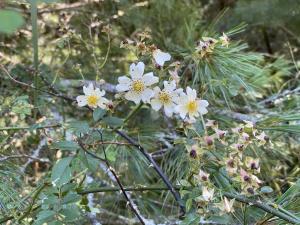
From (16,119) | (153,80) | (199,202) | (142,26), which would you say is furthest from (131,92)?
(142,26)

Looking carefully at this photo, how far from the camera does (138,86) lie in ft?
2.23

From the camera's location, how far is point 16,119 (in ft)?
3.69

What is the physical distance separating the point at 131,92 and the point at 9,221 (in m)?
0.32

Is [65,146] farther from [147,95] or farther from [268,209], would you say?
[268,209]

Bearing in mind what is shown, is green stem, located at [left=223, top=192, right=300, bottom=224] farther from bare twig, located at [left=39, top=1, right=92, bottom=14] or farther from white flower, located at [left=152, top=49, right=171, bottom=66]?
bare twig, located at [left=39, top=1, right=92, bottom=14]

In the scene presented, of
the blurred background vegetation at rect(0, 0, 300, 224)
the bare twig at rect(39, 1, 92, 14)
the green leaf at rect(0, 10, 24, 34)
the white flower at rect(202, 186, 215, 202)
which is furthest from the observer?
the bare twig at rect(39, 1, 92, 14)

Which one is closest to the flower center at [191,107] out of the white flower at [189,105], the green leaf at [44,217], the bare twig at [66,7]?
the white flower at [189,105]

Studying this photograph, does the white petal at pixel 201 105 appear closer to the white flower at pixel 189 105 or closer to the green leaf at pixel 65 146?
the white flower at pixel 189 105

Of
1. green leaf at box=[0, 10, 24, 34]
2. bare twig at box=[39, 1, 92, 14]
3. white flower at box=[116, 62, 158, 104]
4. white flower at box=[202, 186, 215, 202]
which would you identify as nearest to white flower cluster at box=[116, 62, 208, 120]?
white flower at box=[116, 62, 158, 104]

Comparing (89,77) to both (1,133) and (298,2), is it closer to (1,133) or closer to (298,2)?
(1,133)

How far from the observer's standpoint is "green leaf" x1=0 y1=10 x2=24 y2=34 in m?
0.34

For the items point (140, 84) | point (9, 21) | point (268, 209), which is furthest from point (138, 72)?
point (9, 21)

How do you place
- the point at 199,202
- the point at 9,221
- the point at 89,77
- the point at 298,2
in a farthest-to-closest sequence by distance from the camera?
the point at 298,2 < the point at 89,77 < the point at 9,221 < the point at 199,202

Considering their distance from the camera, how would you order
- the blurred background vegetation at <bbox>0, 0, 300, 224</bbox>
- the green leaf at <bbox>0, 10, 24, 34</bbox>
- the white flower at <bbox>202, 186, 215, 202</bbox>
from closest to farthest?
the green leaf at <bbox>0, 10, 24, 34</bbox>, the white flower at <bbox>202, 186, 215, 202</bbox>, the blurred background vegetation at <bbox>0, 0, 300, 224</bbox>
